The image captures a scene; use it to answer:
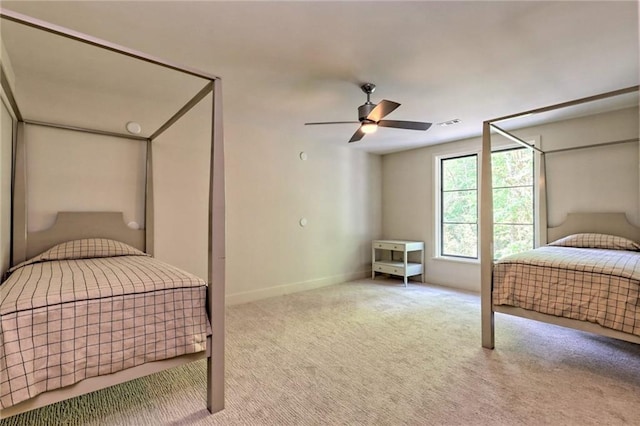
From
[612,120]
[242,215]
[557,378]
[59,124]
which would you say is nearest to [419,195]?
[612,120]

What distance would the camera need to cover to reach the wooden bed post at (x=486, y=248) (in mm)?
2596

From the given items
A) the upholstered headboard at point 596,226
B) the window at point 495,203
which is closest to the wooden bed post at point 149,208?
the window at point 495,203

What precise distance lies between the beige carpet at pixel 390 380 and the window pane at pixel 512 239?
1.32 m

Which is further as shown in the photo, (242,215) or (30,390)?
(242,215)

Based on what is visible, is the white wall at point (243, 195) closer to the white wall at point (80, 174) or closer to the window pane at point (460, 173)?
the white wall at point (80, 174)

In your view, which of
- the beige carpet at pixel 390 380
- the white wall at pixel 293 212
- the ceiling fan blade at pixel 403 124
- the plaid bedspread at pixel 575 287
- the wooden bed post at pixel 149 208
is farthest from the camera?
the white wall at pixel 293 212

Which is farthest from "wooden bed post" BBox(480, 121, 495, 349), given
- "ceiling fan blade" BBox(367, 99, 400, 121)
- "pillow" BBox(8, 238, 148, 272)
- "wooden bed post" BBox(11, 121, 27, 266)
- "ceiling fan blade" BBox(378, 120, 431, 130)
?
"wooden bed post" BBox(11, 121, 27, 266)

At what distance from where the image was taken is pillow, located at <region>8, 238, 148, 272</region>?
250cm

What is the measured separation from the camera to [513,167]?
4301 mm

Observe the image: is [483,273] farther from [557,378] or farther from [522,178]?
[522,178]

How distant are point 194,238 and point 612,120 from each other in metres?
4.92

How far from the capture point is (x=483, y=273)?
2.68m

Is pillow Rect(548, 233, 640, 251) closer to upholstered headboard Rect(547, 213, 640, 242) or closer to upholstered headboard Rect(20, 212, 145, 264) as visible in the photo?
upholstered headboard Rect(547, 213, 640, 242)

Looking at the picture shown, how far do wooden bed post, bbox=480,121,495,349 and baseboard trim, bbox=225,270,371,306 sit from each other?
257 centimetres
